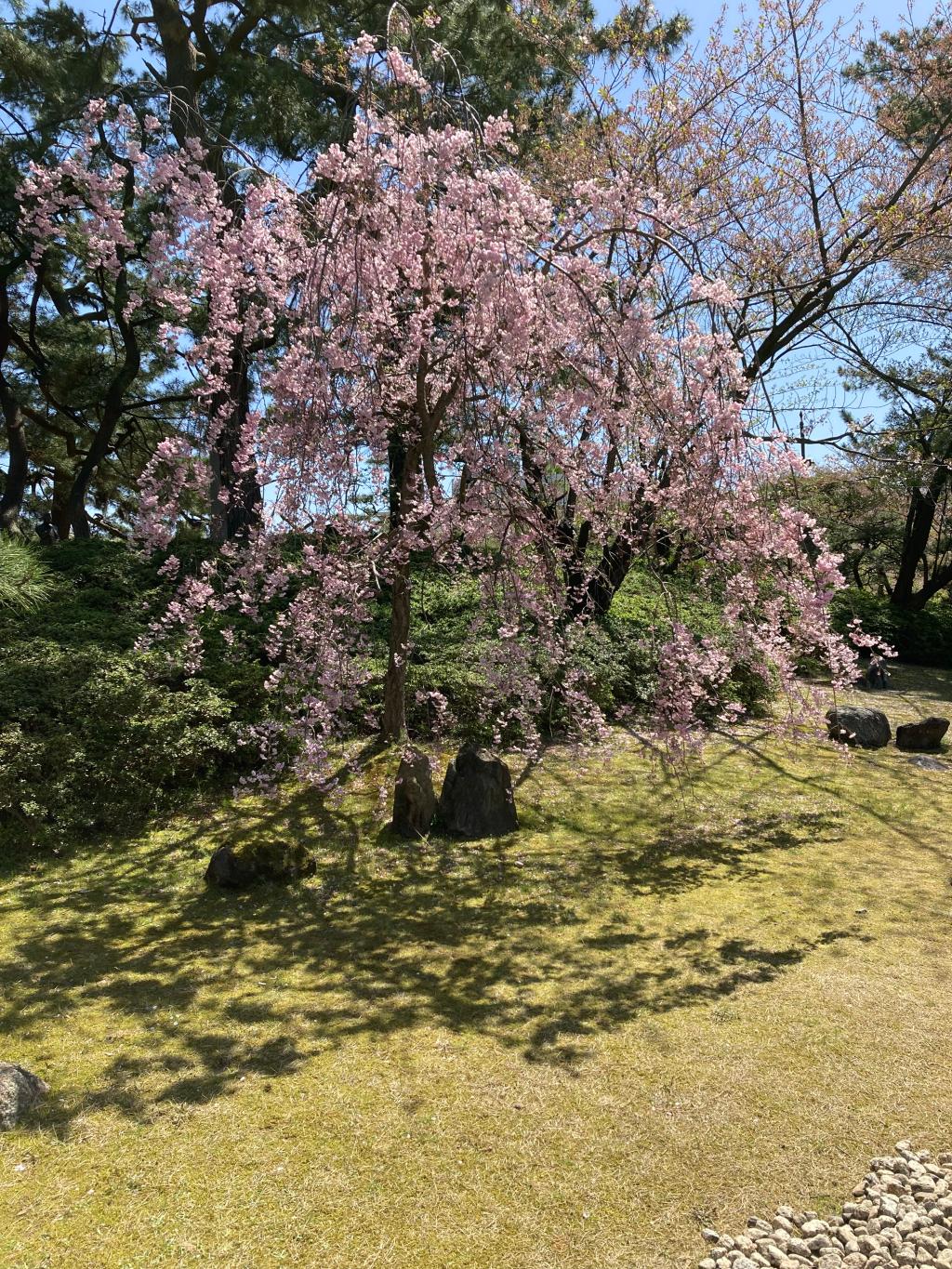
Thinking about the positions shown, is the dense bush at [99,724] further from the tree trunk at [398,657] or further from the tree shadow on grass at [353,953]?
the tree trunk at [398,657]

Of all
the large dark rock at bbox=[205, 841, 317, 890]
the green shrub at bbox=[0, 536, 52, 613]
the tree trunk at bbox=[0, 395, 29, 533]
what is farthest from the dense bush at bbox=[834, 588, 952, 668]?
the tree trunk at bbox=[0, 395, 29, 533]

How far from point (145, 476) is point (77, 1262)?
4.23m

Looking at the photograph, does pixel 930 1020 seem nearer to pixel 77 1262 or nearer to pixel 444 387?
pixel 77 1262

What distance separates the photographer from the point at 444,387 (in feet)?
19.1

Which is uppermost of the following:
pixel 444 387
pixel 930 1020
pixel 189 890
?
pixel 444 387

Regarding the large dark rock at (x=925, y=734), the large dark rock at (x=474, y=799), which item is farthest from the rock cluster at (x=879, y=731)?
the large dark rock at (x=474, y=799)

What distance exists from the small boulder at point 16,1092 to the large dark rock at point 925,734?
868 cm

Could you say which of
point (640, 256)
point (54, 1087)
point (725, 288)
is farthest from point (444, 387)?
point (54, 1087)

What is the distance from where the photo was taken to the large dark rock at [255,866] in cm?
516

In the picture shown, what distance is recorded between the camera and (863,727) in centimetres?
906

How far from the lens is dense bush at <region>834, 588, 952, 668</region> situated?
1527 cm

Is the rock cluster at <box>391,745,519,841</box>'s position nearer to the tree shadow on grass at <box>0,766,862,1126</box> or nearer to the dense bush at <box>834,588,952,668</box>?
the tree shadow on grass at <box>0,766,862,1126</box>

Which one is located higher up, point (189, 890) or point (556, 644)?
point (556, 644)

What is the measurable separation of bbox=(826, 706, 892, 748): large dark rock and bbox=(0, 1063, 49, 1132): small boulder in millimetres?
7945
